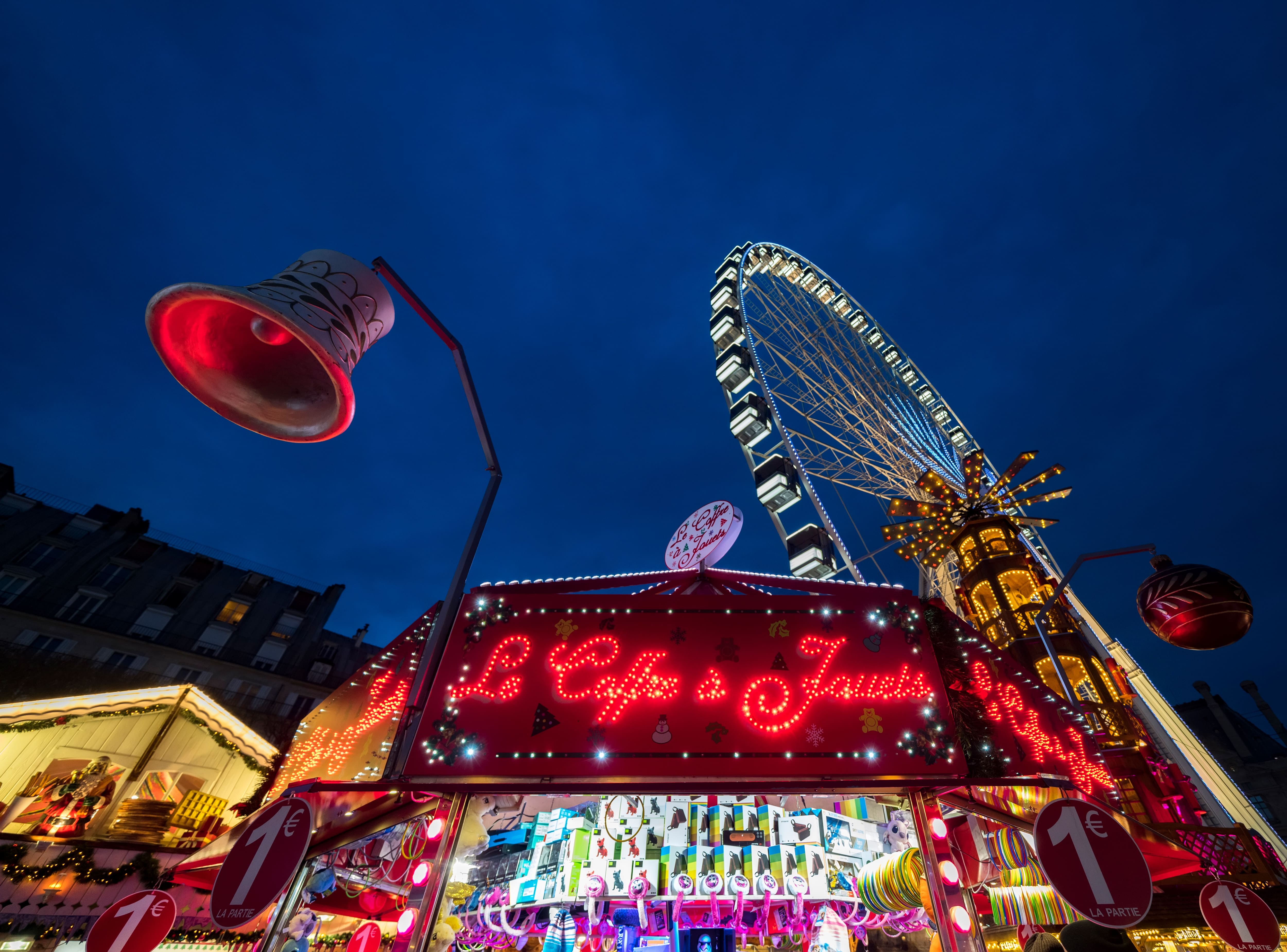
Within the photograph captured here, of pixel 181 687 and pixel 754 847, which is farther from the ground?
pixel 181 687

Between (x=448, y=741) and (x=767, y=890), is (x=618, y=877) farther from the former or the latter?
(x=448, y=741)

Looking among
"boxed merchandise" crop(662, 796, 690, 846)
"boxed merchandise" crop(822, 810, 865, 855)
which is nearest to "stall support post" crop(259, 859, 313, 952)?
"boxed merchandise" crop(662, 796, 690, 846)

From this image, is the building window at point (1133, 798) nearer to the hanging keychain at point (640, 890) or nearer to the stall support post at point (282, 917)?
the hanging keychain at point (640, 890)

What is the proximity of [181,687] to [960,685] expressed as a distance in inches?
867

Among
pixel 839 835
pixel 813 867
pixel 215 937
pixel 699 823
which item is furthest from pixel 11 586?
pixel 839 835

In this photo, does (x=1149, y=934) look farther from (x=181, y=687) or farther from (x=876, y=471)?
(x=181, y=687)

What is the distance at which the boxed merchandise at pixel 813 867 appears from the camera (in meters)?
9.68

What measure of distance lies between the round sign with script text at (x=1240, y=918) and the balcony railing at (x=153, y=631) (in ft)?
121

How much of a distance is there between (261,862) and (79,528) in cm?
4237

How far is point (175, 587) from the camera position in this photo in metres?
34.5

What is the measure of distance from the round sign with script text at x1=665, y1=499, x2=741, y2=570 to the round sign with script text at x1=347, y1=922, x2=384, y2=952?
22.3ft

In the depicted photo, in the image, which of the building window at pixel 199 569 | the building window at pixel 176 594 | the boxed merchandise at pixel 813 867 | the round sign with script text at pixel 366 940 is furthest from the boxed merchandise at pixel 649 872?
the building window at pixel 199 569

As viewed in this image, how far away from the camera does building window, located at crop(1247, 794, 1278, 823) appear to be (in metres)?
34.8

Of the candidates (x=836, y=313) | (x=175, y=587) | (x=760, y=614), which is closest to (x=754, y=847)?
(x=760, y=614)
